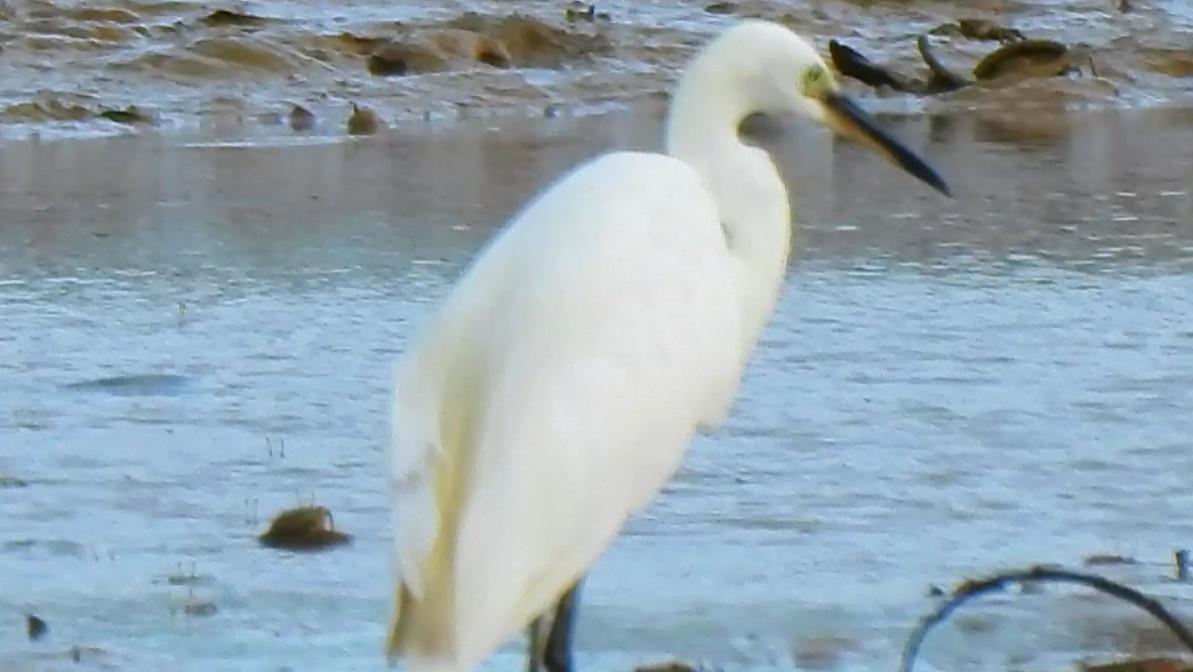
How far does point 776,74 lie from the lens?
156 inches

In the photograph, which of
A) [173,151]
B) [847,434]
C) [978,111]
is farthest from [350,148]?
[847,434]

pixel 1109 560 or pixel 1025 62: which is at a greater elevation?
pixel 1109 560

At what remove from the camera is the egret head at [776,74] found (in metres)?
3.93

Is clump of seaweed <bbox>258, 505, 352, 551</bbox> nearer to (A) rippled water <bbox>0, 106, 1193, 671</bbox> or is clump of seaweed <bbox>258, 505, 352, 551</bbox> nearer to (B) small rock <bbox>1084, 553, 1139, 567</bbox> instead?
(A) rippled water <bbox>0, 106, 1193, 671</bbox>

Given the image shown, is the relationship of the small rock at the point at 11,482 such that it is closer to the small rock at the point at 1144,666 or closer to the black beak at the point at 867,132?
the black beak at the point at 867,132

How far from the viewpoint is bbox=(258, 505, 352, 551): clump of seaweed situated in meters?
4.46

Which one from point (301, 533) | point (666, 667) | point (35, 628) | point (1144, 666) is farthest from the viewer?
point (301, 533)

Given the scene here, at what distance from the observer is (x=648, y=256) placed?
3549mm

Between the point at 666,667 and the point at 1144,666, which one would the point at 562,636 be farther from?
the point at 1144,666

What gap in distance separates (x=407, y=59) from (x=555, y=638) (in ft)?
24.0

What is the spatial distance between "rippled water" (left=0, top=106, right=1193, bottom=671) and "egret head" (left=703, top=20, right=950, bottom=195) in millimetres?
735

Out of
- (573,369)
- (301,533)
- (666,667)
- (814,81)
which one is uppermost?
(814,81)

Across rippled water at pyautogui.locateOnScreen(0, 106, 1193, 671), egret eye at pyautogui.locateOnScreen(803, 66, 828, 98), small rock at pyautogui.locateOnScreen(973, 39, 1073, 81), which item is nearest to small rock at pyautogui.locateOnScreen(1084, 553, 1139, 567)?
rippled water at pyautogui.locateOnScreen(0, 106, 1193, 671)

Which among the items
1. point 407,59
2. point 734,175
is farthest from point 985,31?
point 734,175
